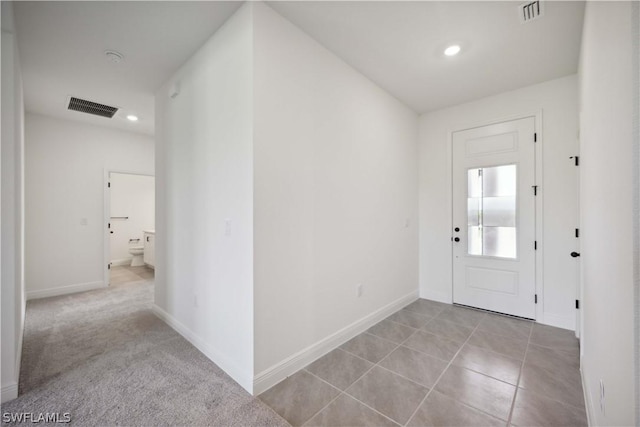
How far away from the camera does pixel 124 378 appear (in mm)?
2059

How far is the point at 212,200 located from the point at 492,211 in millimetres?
3376

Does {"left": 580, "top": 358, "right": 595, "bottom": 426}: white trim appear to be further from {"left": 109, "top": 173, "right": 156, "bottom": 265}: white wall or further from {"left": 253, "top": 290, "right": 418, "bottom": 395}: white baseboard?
{"left": 109, "top": 173, "right": 156, "bottom": 265}: white wall

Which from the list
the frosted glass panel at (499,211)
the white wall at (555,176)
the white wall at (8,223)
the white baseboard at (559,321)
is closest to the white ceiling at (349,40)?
the white wall at (555,176)

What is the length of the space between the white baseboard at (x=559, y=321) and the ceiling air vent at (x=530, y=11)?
2990 millimetres

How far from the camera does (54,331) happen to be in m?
2.87

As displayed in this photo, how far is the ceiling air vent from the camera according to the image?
196 centimetres

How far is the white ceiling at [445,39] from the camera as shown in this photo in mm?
2029

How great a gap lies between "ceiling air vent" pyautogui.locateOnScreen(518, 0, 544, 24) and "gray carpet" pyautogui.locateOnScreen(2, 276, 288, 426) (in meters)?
3.32

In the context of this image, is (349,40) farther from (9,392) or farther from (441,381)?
(9,392)


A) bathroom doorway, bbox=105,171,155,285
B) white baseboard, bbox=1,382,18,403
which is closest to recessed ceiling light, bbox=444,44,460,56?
white baseboard, bbox=1,382,18,403

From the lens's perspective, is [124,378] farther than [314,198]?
No

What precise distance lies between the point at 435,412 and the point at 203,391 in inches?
62.4

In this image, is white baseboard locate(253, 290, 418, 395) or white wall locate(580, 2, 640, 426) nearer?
white wall locate(580, 2, 640, 426)

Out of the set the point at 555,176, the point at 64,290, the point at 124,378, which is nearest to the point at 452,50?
the point at 555,176
